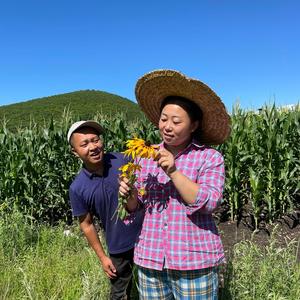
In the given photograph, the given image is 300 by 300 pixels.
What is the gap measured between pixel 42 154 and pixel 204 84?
539 cm

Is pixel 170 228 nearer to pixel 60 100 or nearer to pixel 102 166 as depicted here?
pixel 102 166

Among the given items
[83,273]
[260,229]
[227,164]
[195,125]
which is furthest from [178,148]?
[227,164]

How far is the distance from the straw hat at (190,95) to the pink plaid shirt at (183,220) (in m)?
0.17

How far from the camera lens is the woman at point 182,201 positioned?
77.6 inches

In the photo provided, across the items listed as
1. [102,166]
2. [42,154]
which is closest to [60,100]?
[42,154]

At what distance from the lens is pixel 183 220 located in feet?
6.61

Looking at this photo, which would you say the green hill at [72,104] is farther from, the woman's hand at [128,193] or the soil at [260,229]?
the woman's hand at [128,193]

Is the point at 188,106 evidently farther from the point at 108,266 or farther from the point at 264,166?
the point at 264,166

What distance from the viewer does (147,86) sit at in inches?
88.0

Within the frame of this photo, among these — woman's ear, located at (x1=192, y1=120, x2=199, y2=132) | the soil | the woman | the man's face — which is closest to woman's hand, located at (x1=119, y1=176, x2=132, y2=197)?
the woman

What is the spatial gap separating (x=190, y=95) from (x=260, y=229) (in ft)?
14.1

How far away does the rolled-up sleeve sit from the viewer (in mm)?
1862

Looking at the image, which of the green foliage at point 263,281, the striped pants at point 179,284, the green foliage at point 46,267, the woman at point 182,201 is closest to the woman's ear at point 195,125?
the woman at point 182,201

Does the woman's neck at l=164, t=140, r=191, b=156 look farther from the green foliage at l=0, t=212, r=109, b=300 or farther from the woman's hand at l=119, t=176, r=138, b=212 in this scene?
the green foliage at l=0, t=212, r=109, b=300
